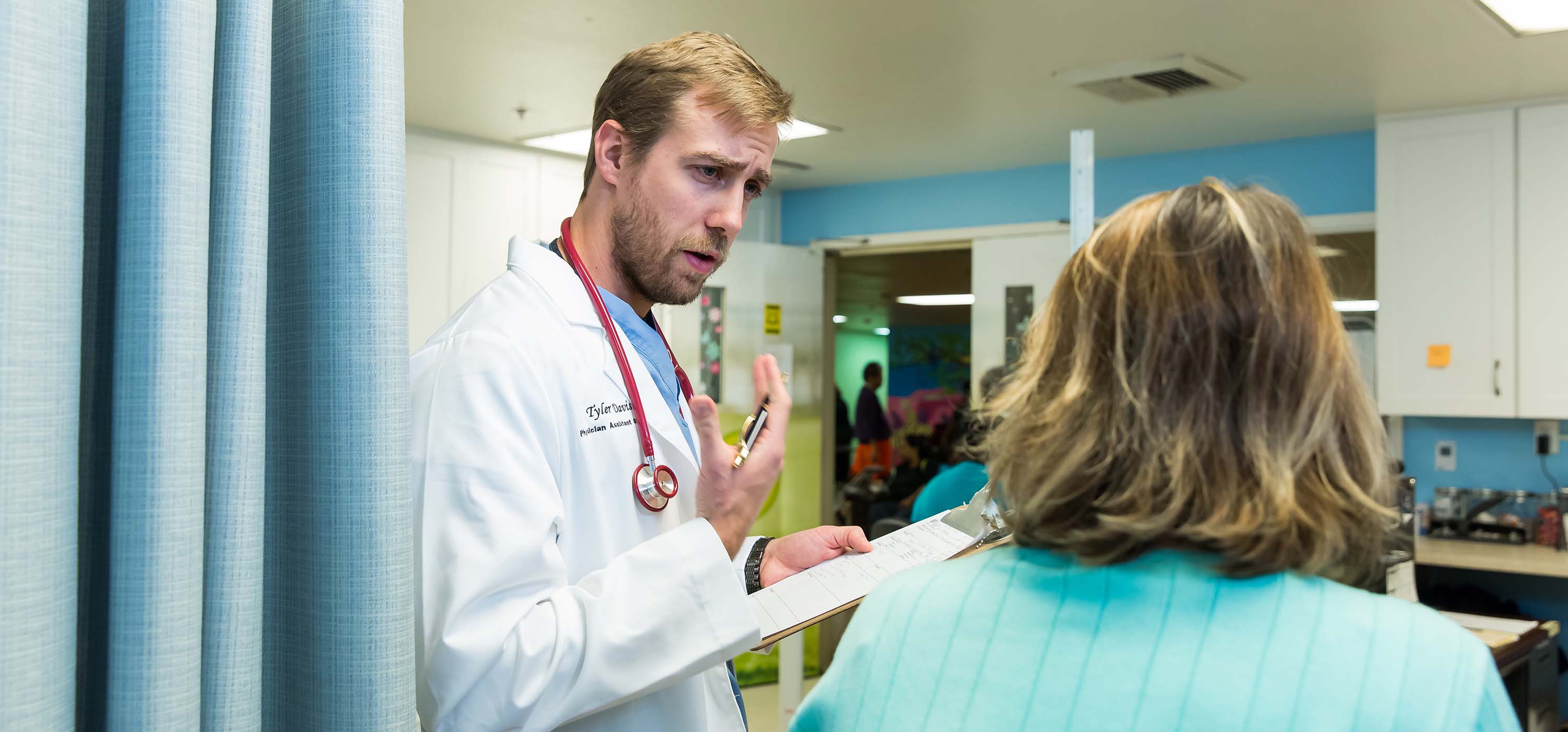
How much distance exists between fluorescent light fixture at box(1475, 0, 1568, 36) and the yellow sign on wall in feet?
11.7

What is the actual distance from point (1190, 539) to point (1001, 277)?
5.03 meters

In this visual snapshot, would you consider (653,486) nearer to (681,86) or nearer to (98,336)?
(681,86)

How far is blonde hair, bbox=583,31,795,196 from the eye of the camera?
132cm

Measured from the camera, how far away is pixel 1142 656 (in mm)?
697

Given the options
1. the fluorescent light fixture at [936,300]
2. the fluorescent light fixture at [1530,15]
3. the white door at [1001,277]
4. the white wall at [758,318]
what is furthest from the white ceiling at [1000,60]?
the fluorescent light fixture at [936,300]

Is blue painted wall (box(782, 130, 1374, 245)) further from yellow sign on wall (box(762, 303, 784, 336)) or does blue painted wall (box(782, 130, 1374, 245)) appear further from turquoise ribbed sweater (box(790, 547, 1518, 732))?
turquoise ribbed sweater (box(790, 547, 1518, 732))

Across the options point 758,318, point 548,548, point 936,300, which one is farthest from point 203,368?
point 936,300

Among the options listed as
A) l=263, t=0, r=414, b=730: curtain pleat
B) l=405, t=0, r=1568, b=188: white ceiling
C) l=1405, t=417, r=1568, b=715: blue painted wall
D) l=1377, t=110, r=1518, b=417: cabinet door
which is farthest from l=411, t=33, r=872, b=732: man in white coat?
l=1405, t=417, r=1568, b=715: blue painted wall

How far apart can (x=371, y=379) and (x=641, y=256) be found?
624 mm

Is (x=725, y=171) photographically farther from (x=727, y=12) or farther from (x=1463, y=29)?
(x=1463, y=29)

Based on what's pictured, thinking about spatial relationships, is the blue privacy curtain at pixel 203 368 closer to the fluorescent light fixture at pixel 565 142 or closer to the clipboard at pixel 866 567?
the clipboard at pixel 866 567

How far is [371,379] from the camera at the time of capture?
0.74 meters

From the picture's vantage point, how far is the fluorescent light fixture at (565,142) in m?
4.82

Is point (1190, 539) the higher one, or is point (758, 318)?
point (758, 318)
